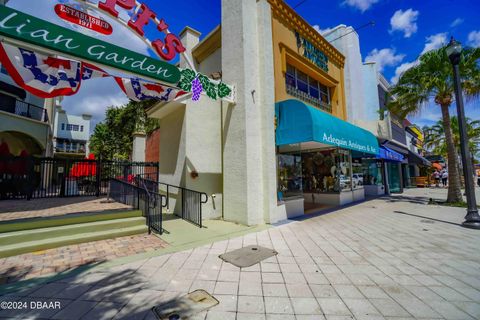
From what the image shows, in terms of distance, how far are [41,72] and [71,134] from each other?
40.4 metres

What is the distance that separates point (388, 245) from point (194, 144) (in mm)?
6577

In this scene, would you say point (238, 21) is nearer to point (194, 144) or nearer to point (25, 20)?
point (194, 144)

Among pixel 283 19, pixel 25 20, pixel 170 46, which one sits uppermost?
pixel 283 19

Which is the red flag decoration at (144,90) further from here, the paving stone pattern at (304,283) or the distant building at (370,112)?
the distant building at (370,112)

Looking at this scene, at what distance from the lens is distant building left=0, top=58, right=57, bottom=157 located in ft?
46.7

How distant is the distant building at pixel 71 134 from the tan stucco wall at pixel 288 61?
1466 inches

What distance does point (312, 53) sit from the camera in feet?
34.3

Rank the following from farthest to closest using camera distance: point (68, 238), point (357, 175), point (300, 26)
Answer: point (357, 175) < point (300, 26) < point (68, 238)

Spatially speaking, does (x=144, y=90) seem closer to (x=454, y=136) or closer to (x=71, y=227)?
(x=71, y=227)

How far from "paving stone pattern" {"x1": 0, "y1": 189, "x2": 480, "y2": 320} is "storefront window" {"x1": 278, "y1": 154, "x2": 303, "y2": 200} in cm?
288

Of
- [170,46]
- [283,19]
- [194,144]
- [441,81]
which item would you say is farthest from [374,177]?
[170,46]

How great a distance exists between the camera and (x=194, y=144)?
26.4 feet

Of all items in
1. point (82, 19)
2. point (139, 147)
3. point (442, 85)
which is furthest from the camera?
point (139, 147)

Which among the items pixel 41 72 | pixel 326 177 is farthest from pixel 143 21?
pixel 326 177
